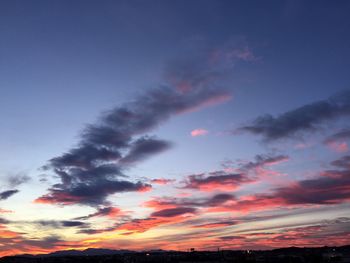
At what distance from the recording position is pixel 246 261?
196 metres

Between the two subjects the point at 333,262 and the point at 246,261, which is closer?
the point at 333,262

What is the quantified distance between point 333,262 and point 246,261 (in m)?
39.5

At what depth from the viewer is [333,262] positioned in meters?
181
